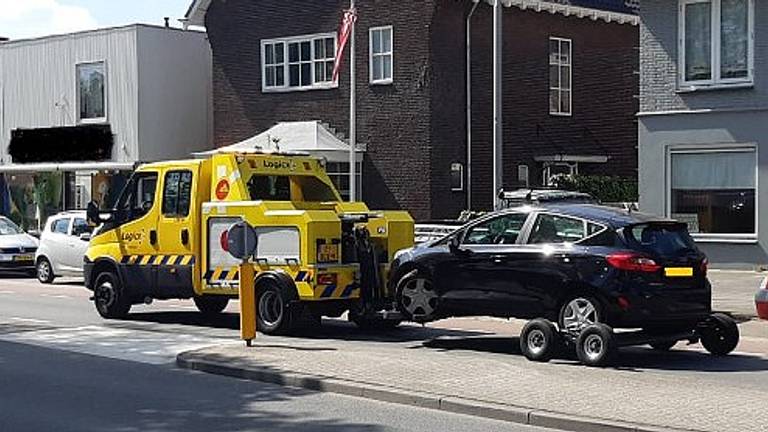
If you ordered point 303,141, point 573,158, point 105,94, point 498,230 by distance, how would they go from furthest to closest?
point 105,94, point 573,158, point 303,141, point 498,230

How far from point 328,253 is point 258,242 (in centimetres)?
94

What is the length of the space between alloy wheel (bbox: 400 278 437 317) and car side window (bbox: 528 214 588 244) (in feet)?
5.25

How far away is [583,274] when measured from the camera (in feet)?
44.6

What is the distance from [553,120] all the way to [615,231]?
70.2 ft

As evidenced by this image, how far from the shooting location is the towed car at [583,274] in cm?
1345

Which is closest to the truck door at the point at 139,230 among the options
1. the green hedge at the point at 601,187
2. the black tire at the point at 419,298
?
the black tire at the point at 419,298

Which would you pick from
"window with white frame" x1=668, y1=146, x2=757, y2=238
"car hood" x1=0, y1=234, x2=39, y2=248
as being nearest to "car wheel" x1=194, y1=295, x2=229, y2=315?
"window with white frame" x1=668, y1=146, x2=757, y2=238

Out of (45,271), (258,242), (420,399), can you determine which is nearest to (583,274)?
(420,399)

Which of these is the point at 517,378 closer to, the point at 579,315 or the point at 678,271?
the point at 579,315

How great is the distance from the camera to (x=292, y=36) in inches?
1363

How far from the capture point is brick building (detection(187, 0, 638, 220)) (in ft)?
105

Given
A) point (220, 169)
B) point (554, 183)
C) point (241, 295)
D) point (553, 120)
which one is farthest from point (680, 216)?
point (241, 295)

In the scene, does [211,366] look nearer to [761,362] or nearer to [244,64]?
[761,362]

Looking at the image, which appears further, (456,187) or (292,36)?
(292,36)
